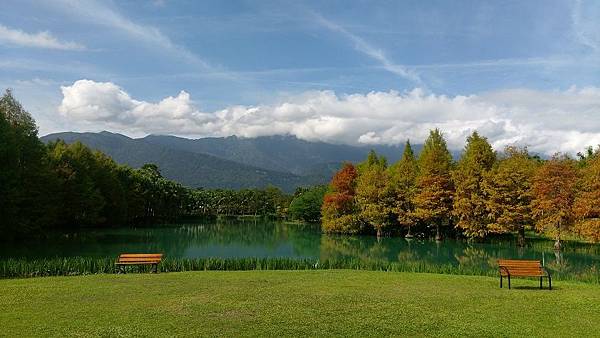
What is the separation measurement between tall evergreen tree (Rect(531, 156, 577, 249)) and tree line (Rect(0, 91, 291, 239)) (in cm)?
4121

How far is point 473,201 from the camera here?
1715 inches

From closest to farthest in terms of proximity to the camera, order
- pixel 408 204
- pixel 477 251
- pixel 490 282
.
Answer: pixel 490 282, pixel 477 251, pixel 408 204

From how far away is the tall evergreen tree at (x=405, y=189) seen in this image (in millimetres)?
50875

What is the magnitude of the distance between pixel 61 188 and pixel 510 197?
4452 centimetres

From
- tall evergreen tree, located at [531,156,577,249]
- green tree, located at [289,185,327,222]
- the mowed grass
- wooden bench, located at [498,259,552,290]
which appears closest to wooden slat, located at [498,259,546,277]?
wooden bench, located at [498,259,552,290]

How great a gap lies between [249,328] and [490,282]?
10.1 metres

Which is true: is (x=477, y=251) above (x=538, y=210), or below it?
below

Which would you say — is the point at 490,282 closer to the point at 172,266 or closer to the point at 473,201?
the point at 172,266

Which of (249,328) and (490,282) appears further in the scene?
(490,282)

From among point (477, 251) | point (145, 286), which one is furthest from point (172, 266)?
point (477, 251)

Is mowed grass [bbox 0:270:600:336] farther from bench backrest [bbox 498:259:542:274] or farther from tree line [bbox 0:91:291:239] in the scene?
tree line [bbox 0:91:291:239]

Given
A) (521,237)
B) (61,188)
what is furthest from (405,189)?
(61,188)

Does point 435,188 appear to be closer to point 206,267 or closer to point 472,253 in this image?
point 472,253

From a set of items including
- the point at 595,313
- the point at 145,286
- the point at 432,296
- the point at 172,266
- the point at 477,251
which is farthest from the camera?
the point at 477,251
